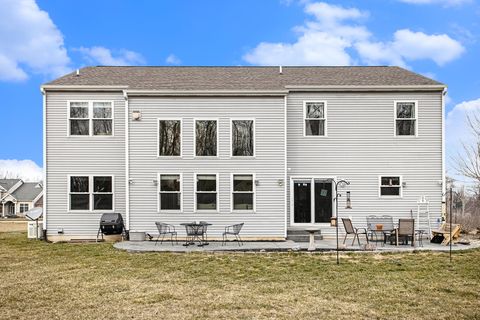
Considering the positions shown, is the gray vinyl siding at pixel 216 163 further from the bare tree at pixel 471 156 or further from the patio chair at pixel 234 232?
the bare tree at pixel 471 156

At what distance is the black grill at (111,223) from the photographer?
1487 cm

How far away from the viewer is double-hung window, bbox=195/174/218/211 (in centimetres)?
1500

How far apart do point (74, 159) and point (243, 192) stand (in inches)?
247

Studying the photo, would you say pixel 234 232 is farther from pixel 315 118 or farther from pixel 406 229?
pixel 406 229

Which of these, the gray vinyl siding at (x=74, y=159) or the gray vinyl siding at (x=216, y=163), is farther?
the gray vinyl siding at (x=74, y=159)

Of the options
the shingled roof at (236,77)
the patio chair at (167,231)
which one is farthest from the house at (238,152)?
the patio chair at (167,231)

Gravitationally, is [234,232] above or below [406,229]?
below

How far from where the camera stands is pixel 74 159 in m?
15.5

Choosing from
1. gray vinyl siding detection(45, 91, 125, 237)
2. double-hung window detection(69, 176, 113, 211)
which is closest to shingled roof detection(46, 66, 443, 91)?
gray vinyl siding detection(45, 91, 125, 237)

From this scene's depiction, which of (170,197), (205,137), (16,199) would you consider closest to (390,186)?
(205,137)

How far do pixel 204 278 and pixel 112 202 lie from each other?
25.5 ft

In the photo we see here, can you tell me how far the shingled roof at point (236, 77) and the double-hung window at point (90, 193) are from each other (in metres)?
3.51

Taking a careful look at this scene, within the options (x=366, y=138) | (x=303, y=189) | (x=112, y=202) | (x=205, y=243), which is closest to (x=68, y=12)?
(x=112, y=202)

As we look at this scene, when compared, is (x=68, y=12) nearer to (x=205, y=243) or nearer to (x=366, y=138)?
(x=205, y=243)
